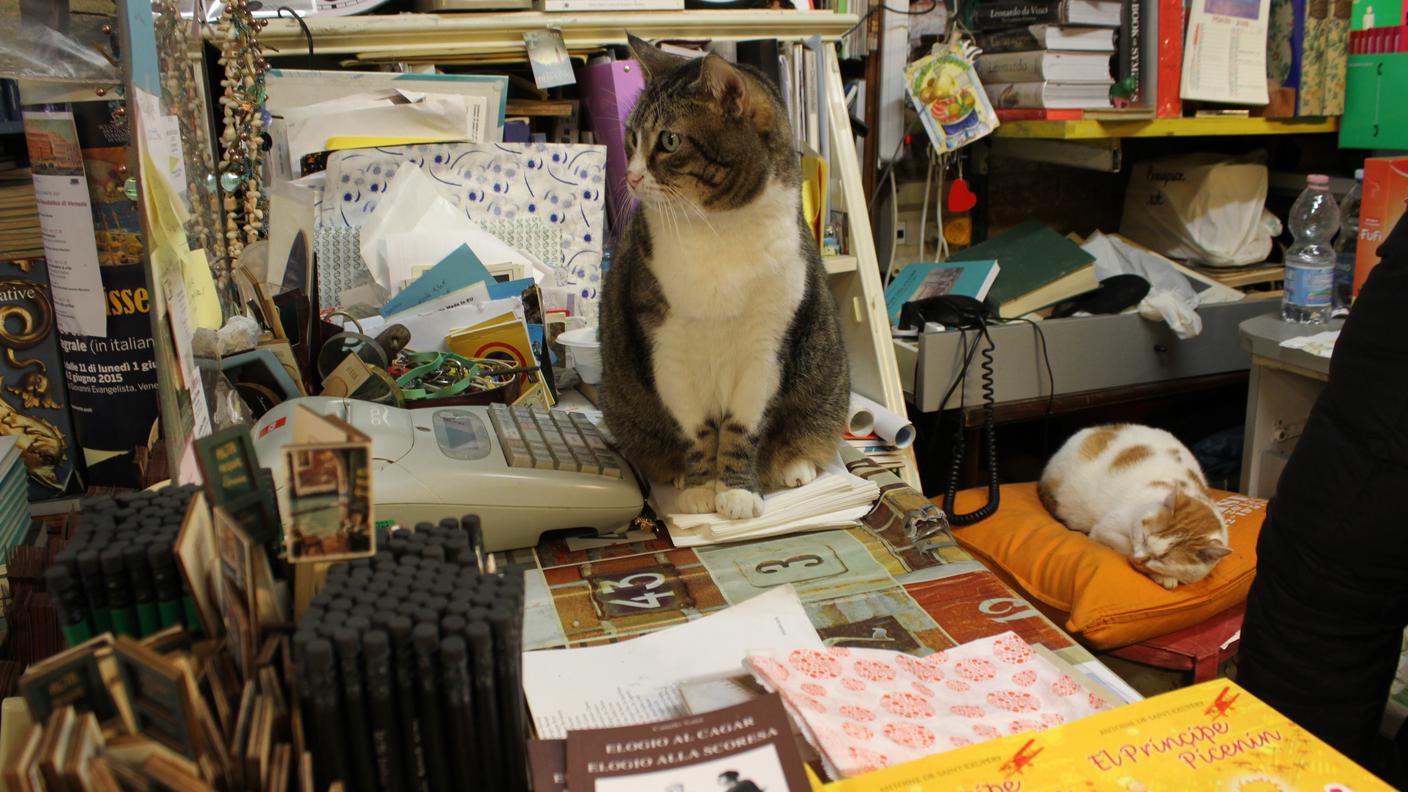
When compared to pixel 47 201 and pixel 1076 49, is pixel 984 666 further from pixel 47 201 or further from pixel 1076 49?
pixel 1076 49

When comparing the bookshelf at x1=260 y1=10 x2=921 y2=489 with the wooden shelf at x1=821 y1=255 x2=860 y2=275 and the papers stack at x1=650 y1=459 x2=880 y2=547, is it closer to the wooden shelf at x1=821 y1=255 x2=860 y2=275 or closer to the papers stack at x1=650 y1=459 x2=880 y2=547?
the wooden shelf at x1=821 y1=255 x2=860 y2=275

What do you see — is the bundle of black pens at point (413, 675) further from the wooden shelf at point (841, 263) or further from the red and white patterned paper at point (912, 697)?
the wooden shelf at point (841, 263)

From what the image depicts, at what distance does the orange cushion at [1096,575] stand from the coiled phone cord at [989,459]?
0.02 metres

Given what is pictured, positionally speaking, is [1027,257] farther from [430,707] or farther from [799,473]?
[430,707]

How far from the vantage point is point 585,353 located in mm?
1638

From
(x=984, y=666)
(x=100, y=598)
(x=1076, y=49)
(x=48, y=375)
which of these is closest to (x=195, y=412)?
(x=48, y=375)

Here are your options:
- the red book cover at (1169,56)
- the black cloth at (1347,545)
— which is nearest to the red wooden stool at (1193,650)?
the black cloth at (1347,545)

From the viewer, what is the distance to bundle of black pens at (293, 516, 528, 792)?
1.74 ft

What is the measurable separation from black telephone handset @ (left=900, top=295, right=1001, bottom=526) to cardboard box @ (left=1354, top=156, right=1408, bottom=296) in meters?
0.71

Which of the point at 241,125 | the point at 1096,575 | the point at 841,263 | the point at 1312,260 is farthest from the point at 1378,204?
the point at 241,125

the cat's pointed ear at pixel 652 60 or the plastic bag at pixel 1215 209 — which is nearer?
the cat's pointed ear at pixel 652 60

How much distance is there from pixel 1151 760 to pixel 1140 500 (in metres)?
1.28

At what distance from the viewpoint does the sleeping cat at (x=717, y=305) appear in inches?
45.4

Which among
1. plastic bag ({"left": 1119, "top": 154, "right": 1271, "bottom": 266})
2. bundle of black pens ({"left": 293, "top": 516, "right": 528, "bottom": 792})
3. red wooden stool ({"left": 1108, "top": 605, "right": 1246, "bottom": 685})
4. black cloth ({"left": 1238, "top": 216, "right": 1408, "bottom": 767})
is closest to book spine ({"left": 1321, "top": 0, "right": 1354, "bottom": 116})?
plastic bag ({"left": 1119, "top": 154, "right": 1271, "bottom": 266})
